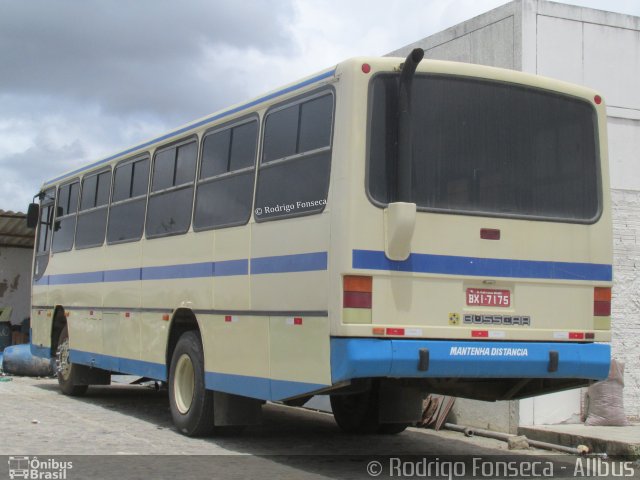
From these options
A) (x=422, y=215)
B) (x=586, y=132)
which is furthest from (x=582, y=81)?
(x=422, y=215)

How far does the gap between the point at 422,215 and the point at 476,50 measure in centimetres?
495

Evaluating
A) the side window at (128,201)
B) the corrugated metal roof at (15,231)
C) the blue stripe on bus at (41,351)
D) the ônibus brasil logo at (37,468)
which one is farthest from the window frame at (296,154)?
the corrugated metal roof at (15,231)

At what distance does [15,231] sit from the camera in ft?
84.5

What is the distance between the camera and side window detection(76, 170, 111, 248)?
13.3m

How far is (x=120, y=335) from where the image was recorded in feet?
40.7

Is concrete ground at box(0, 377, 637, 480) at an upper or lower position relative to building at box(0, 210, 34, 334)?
lower

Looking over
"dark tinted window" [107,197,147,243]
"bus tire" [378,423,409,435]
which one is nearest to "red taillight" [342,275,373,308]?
"bus tire" [378,423,409,435]

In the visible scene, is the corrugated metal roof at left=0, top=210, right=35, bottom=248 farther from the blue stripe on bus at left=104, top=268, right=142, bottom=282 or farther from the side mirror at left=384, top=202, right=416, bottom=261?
the side mirror at left=384, top=202, right=416, bottom=261

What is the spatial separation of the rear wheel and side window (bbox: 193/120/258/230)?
2.66 metres

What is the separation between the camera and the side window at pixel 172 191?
10719 millimetres

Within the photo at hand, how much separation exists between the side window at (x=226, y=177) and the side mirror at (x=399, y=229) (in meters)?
1.89

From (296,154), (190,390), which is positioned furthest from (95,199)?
(296,154)

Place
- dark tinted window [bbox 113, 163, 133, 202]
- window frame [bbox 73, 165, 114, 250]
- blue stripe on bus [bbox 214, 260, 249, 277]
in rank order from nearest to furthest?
blue stripe on bus [bbox 214, 260, 249, 277]
dark tinted window [bbox 113, 163, 133, 202]
window frame [bbox 73, 165, 114, 250]

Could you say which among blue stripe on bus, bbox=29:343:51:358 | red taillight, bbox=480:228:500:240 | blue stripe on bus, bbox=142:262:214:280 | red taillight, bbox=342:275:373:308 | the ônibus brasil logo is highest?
red taillight, bbox=480:228:500:240
